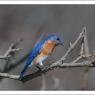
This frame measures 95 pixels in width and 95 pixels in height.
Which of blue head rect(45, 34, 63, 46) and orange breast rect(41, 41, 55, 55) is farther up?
blue head rect(45, 34, 63, 46)

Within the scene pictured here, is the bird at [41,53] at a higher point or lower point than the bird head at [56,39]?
lower

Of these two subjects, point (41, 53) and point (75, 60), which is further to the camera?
point (41, 53)

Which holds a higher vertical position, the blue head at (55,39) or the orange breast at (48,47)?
the blue head at (55,39)

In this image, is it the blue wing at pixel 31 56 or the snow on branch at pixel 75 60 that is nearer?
the snow on branch at pixel 75 60

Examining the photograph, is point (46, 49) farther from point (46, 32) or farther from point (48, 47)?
point (46, 32)

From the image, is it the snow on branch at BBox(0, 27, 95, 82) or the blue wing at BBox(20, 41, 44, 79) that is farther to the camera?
the blue wing at BBox(20, 41, 44, 79)

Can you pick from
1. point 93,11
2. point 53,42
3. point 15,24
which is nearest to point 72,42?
point 53,42

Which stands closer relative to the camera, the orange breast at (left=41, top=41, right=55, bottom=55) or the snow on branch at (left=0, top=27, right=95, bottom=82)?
the snow on branch at (left=0, top=27, right=95, bottom=82)

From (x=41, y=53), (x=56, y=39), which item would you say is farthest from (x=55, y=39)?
(x=41, y=53)

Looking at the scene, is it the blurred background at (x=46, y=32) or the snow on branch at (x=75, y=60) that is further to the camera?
the blurred background at (x=46, y=32)
